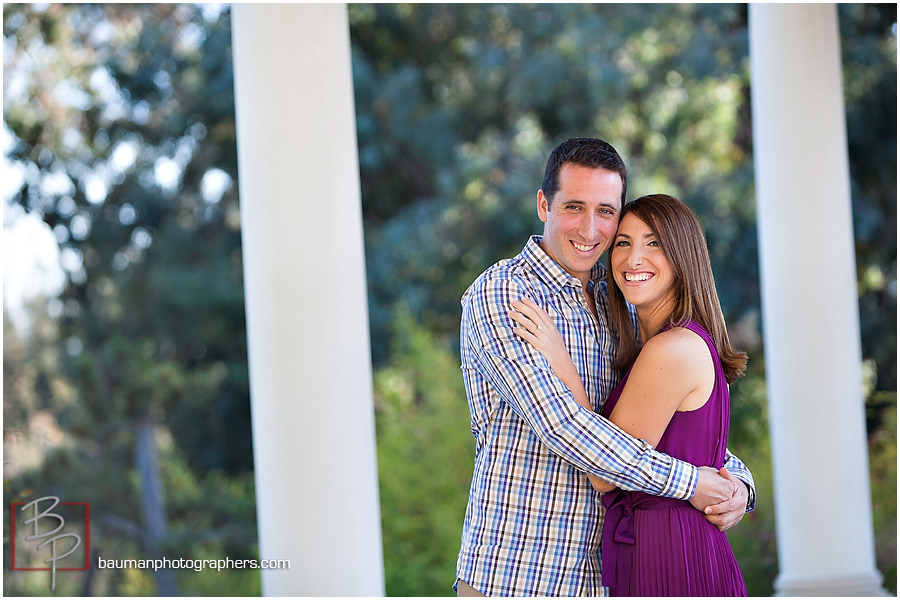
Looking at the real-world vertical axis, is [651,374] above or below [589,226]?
below

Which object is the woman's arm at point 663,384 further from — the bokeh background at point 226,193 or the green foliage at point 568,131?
the bokeh background at point 226,193

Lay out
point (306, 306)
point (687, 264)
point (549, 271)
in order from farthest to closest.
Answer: point (306, 306) → point (549, 271) → point (687, 264)

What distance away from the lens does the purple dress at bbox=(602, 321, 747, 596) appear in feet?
Result: 17.3

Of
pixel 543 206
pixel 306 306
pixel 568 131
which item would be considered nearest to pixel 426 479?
pixel 568 131

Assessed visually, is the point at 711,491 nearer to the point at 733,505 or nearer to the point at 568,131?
the point at 733,505

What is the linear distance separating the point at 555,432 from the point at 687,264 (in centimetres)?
128

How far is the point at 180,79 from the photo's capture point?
23.9 meters

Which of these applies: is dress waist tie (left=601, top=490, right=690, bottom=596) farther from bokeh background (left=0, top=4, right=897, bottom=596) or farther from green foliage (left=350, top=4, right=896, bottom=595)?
bokeh background (left=0, top=4, right=897, bottom=596)

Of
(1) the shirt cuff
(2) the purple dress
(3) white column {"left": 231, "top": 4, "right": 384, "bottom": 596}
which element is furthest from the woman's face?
(3) white column {"left": 231, "top": 4, "right": 384, "bottom": 596}

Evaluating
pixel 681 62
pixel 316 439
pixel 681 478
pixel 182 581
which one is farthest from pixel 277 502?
pixel 681 62

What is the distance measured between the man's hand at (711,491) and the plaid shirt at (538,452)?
0.27 feet

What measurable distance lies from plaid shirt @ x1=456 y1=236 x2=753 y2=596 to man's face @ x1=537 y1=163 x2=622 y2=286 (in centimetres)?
11

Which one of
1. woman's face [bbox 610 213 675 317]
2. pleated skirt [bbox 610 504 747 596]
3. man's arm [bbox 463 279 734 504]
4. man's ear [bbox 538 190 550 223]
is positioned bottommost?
pleated skirt [bbox 610 504 747 596]

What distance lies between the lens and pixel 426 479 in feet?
60.6
